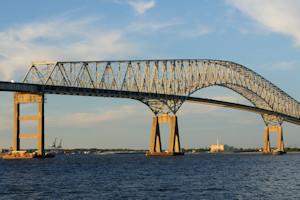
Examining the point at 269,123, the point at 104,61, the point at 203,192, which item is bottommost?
the point at 203,192

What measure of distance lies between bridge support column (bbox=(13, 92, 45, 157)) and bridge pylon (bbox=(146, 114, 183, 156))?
3224 cm

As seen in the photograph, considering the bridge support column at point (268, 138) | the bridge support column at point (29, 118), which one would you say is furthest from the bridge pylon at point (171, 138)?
the bridge support column at point (268, 138)

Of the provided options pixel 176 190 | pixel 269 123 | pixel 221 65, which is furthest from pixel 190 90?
pixel 176 190

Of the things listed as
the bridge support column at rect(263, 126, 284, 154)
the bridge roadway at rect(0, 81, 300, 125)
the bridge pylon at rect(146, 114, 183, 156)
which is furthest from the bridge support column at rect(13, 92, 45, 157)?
the bridge support column at rect(263, 126, 284, 154)

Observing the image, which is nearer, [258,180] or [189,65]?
[258,180]

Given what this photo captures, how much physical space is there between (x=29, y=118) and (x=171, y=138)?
39.4 metres

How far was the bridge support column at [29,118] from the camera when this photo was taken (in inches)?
4437

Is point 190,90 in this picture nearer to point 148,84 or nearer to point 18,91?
point 148,84

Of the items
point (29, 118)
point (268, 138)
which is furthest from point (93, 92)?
point (268, 138)

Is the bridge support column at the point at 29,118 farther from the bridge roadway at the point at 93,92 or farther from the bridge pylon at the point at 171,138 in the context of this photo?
the bridge pylon at the point at 171,138

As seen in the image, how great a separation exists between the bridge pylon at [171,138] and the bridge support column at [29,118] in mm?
32236

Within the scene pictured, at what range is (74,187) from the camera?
51.1 m

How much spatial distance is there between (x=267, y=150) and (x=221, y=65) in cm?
3545

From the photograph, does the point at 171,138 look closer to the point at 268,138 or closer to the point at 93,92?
the point at 93,92
